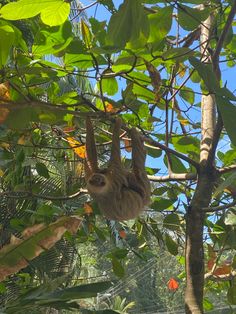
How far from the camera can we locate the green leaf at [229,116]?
1.05 m

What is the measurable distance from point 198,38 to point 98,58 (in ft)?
3.47

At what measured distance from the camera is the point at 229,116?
3.49 ft

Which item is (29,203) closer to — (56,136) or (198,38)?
(56,136)

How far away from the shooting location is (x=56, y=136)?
249 centimetres

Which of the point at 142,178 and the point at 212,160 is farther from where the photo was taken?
the point at 142,178

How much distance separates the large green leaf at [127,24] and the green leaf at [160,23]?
18cm

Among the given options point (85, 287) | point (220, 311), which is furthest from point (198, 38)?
point (85, 287)

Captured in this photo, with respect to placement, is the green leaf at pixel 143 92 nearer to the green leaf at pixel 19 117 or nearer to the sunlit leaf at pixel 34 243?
the green leaf at pixel 19 117

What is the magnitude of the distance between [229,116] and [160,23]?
64 cm

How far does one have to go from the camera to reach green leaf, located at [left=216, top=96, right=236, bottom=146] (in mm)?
1050

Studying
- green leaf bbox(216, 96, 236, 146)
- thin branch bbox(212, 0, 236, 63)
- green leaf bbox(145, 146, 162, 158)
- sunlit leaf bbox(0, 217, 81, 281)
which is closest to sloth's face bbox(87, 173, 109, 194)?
green leaf bbox(145, 146, 162, 158)

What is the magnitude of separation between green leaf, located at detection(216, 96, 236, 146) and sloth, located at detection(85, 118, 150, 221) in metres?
1.22

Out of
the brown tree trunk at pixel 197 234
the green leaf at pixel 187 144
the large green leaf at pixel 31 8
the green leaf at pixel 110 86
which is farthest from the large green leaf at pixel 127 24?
the green leaf at pixel 187 144

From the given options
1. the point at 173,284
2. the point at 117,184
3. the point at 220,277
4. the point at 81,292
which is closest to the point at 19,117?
the point at 81,292
